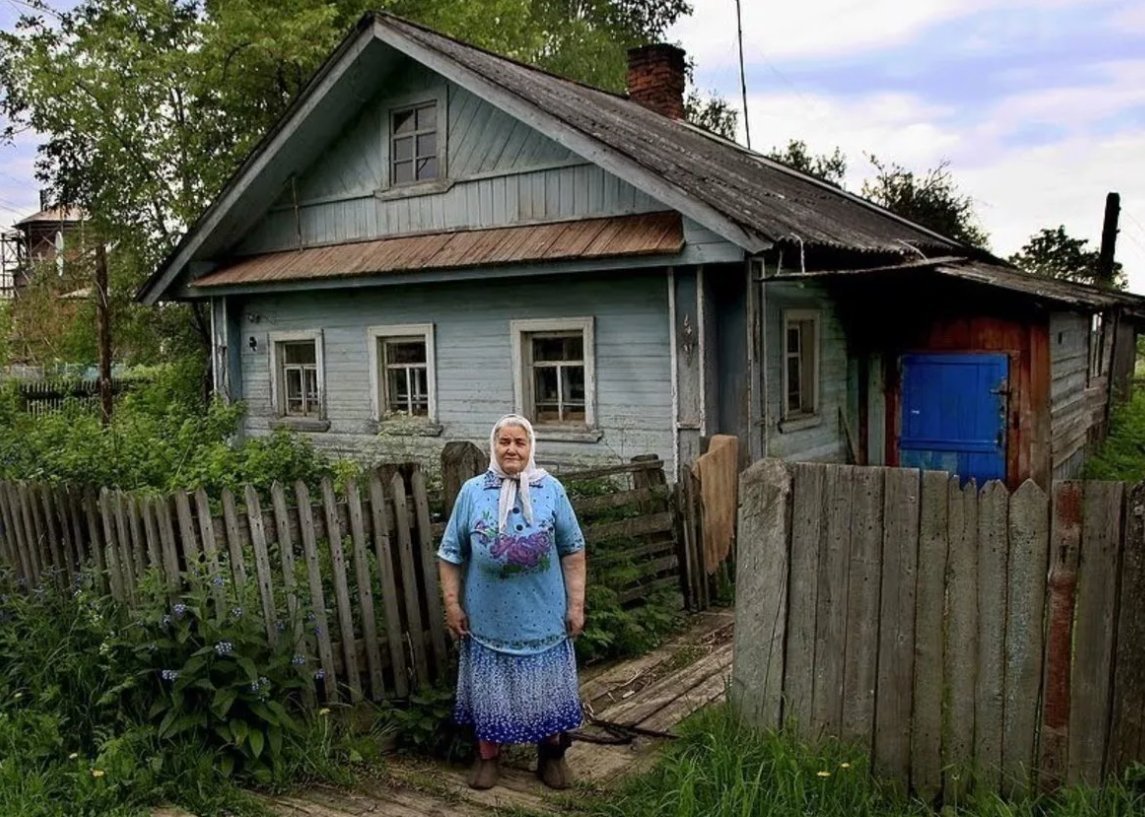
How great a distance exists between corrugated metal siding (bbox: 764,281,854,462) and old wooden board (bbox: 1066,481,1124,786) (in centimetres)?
682

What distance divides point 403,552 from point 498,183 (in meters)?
7.33

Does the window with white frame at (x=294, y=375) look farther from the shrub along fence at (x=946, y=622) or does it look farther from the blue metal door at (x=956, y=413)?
the shrub along fence at (x=946, y=622)

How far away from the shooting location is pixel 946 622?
363cm

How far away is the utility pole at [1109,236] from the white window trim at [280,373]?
1964cm

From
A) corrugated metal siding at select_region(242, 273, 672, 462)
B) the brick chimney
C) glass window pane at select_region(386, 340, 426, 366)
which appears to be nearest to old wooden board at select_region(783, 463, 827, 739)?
corrugated metal siding at select_region(242, 273, 672, 462)

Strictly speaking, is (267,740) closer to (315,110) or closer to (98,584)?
(98,584)

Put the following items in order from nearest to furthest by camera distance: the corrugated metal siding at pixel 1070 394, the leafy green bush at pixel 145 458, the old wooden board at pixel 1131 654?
the old wooden board at pixel 1131 654 → the leafy green bush at pixel 145 458 → the corrugated metal siding at pixel 1070 394

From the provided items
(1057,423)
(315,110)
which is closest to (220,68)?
(315,110)

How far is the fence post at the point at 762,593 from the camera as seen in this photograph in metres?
3.91

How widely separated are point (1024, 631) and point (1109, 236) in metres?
24.3

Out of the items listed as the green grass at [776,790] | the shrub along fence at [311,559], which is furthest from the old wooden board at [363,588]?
the green grass at [776,790]

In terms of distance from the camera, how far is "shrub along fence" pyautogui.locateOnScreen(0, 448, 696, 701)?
4477 mm

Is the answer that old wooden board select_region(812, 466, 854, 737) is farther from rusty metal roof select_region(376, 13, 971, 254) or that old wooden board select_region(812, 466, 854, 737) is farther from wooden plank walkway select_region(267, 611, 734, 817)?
rusty metal roof select_region(376, 13, 971, 254)

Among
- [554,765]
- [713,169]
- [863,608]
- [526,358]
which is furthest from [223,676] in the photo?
[713,169]
